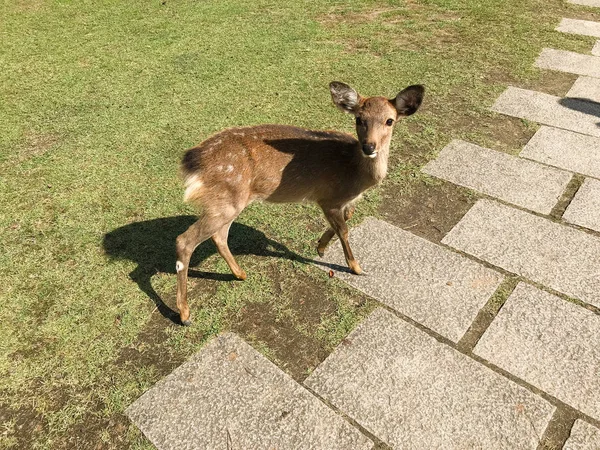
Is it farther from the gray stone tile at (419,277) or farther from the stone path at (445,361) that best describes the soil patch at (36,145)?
the gray stone tile at (419,277)

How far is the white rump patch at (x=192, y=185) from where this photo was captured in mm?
3877

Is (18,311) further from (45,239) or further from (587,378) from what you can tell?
(587,378)

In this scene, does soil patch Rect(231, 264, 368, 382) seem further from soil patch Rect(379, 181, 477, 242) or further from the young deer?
soil patch Rect(379, 181, 477, 242)

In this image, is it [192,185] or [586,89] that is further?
[586,89]

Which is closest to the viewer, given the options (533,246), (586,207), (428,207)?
(533,246)

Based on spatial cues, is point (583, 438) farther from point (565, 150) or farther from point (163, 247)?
point (565, 150)

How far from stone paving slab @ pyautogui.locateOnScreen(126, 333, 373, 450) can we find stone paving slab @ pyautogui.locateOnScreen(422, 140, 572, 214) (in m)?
3.50

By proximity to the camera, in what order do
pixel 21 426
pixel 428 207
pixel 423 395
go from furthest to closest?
pixel 428 207
pixel 423 395
pixel 21 426

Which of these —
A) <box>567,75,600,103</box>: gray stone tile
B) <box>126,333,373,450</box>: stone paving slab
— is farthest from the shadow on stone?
<box>126,333,373,450</box>: stone paving slab

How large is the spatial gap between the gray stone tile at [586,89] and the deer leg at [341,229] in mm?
5548

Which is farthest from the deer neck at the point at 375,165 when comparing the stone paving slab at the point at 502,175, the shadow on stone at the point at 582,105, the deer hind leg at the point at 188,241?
the shadow on stone at the point at 582,105

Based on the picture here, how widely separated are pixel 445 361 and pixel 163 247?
10.0 ft

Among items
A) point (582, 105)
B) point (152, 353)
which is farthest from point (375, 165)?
point (582, 105)

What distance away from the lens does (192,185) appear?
3895 mm
